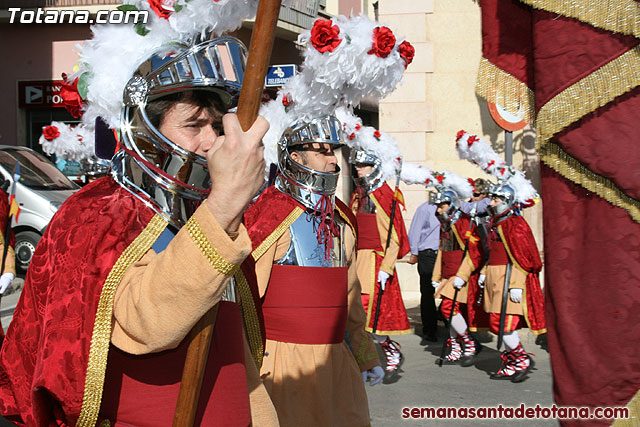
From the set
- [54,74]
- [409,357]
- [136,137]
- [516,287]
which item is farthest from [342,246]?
[54,74]

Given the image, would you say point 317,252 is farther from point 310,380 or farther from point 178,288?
point 178,288

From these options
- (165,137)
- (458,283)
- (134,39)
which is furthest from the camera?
(458,283)

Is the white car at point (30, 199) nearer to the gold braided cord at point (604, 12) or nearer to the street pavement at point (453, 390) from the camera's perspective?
the street pavement at point (453, 390)

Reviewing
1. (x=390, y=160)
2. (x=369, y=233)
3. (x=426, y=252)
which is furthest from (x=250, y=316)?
(x=426, y=252)

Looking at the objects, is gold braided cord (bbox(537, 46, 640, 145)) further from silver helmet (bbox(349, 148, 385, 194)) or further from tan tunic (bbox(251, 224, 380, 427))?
silver helmet (bbox(349, 148, 385, 194))

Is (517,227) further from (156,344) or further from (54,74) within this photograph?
(54,74)

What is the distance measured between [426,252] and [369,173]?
1.84m

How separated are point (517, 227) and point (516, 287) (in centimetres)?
63

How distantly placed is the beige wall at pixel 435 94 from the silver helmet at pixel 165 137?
10757 mm

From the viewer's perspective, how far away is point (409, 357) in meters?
8.69

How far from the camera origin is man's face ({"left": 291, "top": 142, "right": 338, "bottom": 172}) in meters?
4.36

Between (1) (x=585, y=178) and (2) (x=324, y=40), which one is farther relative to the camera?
(2) (x=324, y=40)

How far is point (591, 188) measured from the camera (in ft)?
5.88

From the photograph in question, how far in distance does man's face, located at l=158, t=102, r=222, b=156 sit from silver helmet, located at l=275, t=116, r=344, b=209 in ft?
6.40
